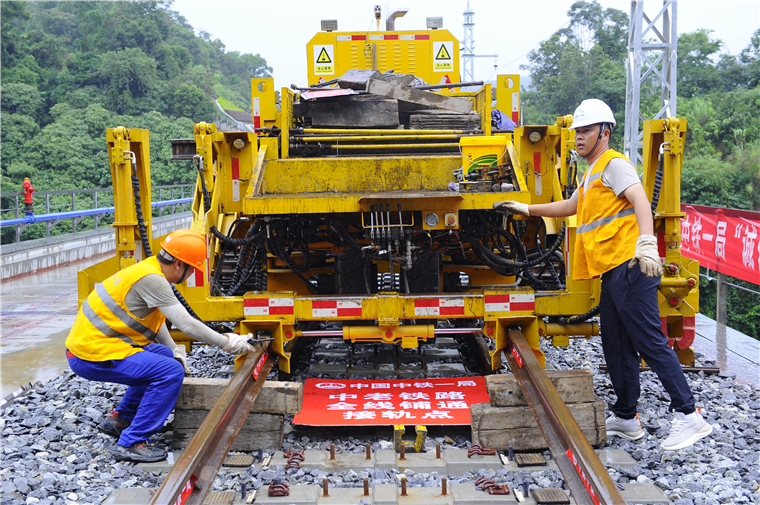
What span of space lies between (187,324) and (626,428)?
2.82 meters

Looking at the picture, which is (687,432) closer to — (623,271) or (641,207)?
(623,271)

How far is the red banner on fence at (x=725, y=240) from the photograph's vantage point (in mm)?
7027

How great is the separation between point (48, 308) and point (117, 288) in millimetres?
5949

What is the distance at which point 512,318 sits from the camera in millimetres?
4770

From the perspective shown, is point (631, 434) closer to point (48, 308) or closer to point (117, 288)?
point (117, 288)

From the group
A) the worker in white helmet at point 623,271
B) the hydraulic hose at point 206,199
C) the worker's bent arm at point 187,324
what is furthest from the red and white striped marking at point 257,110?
the worker in white helmet at point 623,271

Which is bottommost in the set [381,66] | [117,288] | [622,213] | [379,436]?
[379,436]

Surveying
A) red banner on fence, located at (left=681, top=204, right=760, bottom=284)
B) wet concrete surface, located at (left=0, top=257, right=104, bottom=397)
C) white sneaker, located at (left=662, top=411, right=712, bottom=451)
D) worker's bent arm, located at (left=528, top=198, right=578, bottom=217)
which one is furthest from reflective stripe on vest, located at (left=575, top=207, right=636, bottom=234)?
wet concrete surface, located at (left=0, top=257, right=104, bottom=397)

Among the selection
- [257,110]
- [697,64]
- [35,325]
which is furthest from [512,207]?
[697,64]

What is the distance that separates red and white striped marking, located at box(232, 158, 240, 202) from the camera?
212 inches

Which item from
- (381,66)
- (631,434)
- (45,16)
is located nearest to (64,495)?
(631,434)

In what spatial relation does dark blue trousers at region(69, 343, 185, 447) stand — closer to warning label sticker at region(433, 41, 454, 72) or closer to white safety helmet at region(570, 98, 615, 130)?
→ white safety helmet at region(570, 98, 615, 130)

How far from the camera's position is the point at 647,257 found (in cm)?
363

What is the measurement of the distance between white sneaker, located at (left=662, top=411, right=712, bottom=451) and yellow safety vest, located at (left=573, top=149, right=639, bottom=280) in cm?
98
